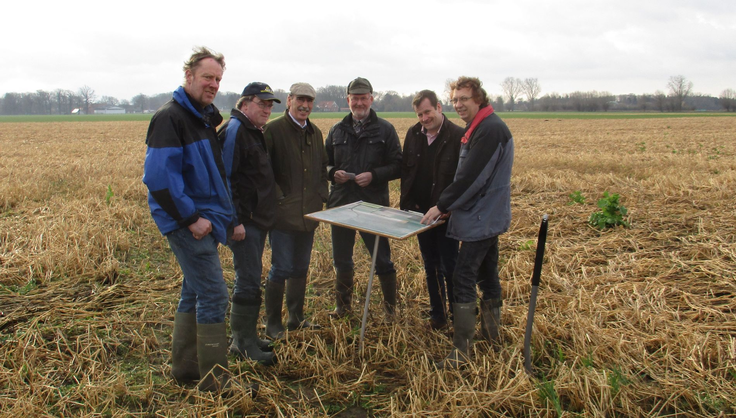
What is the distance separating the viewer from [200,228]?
2996 millimetres

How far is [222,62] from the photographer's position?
3.15m

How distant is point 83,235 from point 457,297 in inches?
188

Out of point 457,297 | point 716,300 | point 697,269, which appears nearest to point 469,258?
point 457,297

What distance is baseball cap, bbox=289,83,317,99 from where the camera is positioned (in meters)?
3.98

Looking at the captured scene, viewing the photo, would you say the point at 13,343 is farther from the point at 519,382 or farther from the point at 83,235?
the point at 519,382

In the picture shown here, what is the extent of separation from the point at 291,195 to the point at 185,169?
113 centimetres

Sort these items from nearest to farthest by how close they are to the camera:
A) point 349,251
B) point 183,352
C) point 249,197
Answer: point 183,352 < point 249,197 < point 349,251

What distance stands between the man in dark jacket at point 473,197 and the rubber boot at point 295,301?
4.35ft

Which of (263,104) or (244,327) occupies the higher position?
(263,104)

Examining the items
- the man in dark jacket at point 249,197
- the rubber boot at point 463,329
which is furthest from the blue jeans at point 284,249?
the rubber boot at point 463,329

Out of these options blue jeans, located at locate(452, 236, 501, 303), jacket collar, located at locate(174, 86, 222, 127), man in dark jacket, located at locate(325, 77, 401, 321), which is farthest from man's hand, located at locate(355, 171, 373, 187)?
jacket collar, located at locate(174, 86, 222, 127)

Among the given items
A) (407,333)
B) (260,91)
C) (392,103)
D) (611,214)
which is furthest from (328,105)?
(392,103)

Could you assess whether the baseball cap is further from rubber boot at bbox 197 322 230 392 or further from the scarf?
rubber boot at bbox 197 322 230 392

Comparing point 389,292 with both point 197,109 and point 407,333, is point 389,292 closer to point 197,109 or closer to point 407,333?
point 407,333
